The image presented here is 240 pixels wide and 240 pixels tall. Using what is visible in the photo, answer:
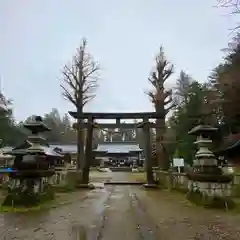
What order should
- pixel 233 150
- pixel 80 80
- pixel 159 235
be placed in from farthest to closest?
pixel 80 80 → pixel 233 150 → pixel 159 235

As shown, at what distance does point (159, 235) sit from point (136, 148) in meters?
49.3

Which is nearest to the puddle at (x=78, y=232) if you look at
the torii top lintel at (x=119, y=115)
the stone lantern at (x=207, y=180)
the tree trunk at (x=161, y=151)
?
the stone lantern at (x=207, y=180)

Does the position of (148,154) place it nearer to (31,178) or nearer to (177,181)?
(177,181)

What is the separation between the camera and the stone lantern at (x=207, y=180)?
1122cm

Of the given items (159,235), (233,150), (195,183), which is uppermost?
(233,150)

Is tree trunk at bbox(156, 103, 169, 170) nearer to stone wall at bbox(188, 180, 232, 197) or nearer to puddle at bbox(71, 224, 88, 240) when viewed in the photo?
stone wall at bbox(188, 180, 232, 197)

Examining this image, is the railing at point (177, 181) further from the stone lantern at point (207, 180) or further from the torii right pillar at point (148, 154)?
the stone lantern at point (207, 180)

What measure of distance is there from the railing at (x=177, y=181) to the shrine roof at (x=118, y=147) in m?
32.3

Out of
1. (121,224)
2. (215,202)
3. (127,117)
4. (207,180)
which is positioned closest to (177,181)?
(127,117)

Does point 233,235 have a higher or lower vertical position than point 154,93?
lower

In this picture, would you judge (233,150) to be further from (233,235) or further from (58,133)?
(58,133)

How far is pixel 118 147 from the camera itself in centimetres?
5703

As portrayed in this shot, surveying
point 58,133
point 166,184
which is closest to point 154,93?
point 166,184

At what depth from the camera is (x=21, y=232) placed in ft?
22.4
